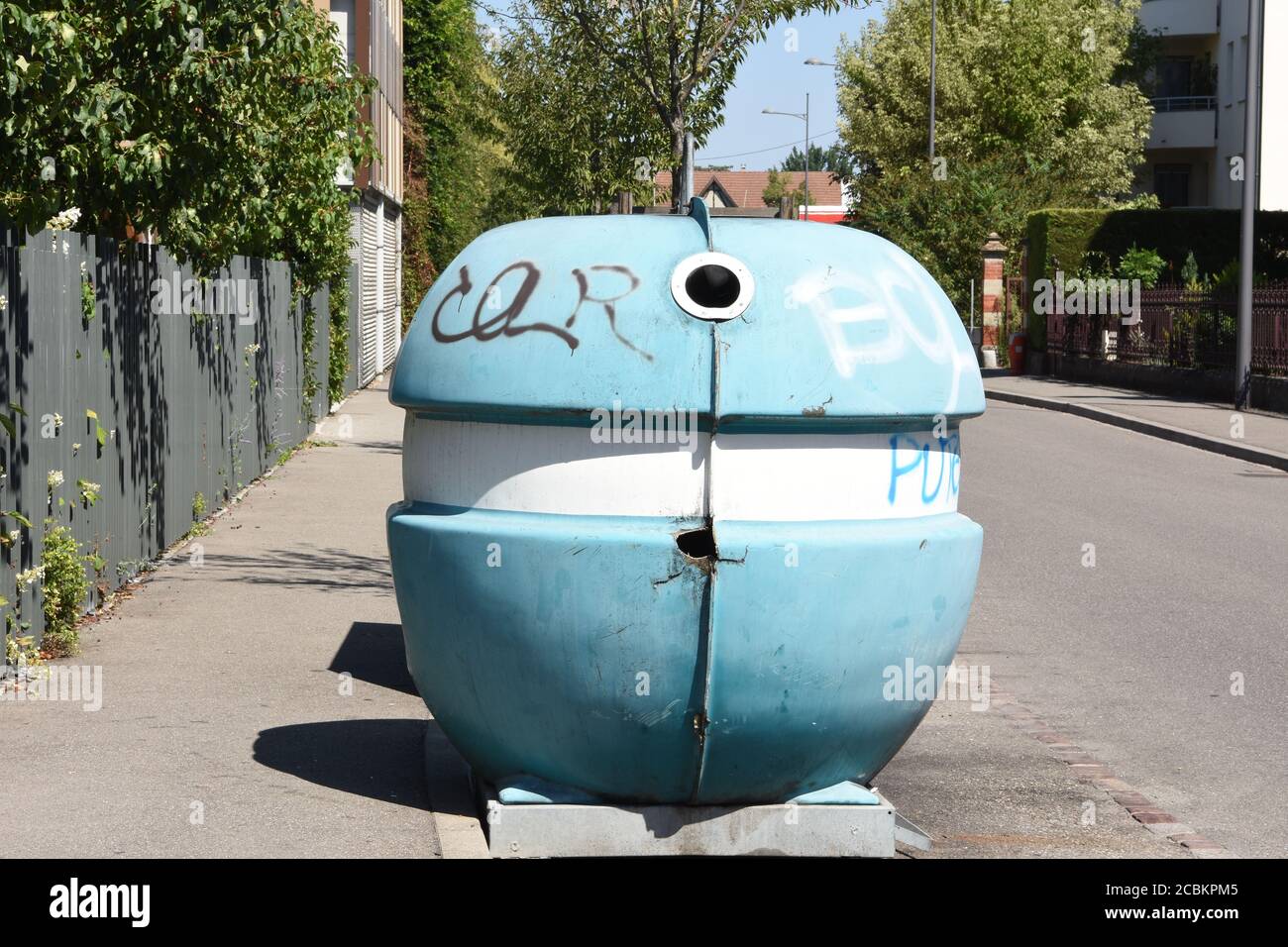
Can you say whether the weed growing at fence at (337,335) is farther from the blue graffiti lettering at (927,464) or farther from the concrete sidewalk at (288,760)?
the blue graffiti lettering at (927,464)

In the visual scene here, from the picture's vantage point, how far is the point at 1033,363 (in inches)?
1521

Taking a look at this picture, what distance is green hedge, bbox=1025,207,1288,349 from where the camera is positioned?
3781cm

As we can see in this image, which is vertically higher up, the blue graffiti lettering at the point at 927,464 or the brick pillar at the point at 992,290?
the brick pillar at the point at 992,290

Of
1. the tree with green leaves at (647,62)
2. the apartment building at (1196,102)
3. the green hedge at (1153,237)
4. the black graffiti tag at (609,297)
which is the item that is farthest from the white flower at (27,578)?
the apartment building at (1196,102)

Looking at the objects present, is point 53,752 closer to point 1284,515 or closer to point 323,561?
point 323,561

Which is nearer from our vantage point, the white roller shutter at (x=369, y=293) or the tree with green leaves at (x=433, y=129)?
the white roller shutter at (x=369, y=293)

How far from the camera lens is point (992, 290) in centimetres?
4281

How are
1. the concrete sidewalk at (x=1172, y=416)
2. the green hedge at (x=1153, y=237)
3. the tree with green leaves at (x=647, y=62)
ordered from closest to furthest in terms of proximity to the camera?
the tree with green leaves at (x=647, y=62)
the concrete sidewalk at (x=1172, y=416)
the green hedge at (x=1153, y=237)

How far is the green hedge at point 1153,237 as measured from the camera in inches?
1489

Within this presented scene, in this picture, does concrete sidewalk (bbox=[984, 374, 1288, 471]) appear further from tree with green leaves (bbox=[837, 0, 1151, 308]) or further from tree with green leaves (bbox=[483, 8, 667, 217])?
tree with green leaves (bbox=[837, 0, 1151, 308])

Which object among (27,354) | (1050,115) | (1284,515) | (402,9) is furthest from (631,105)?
(1050,115)

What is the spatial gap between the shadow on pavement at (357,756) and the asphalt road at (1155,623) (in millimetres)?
2557

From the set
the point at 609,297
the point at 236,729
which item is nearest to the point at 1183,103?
the point at 236,729

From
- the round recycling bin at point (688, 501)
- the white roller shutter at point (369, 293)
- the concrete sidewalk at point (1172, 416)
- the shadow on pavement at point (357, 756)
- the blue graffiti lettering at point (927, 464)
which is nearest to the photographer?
the round recycling bin at point (688, 501)
